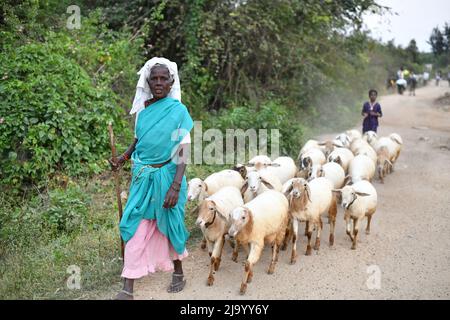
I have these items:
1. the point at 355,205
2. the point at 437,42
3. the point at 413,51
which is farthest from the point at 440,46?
the point at 355,205

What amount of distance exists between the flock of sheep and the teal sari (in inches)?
25.8

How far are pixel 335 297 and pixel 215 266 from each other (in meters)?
1.33

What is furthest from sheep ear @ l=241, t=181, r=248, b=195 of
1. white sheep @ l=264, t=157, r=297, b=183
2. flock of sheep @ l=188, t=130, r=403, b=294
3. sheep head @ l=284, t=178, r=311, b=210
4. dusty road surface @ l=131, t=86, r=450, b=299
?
white sheep @ l=264, t=157, r=297, b=183

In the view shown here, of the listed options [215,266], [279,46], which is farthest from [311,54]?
[215,266]

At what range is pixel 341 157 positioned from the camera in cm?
771

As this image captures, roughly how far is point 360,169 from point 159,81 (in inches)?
171

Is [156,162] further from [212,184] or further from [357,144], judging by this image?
[357,144]

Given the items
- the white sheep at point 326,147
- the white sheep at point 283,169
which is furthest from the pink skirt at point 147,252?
the white sheep at point 326,147

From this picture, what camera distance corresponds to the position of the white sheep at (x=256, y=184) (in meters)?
5.77

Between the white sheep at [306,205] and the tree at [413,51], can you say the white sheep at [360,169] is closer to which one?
the white sheep at [306,205]

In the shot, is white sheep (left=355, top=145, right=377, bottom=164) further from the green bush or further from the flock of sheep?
the green bush

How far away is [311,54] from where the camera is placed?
1326cm

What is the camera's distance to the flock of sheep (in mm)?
4680
